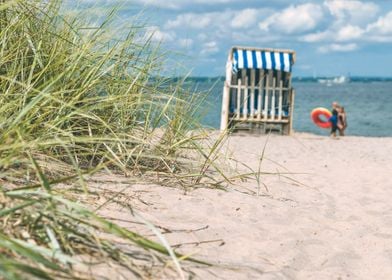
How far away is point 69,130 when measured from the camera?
3441mm

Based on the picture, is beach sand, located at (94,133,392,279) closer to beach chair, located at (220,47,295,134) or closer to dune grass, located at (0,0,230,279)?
dune grass, located at (0,0,230,279)

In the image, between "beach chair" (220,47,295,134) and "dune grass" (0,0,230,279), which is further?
"beach chair" (220,47,295,134)

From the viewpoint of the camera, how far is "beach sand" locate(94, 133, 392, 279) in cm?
286

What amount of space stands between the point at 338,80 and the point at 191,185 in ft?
573

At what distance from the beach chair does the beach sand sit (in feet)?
22.7

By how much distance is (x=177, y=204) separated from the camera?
11.7 ft

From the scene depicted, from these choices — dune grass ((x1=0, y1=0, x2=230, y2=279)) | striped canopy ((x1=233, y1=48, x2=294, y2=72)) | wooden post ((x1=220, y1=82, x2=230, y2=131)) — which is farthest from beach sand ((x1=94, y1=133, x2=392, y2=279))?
striped canopy ((x1=233, y1=48, x2=294, y2=72))

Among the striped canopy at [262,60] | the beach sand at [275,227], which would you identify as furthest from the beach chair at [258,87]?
the beach sand at [275,227]

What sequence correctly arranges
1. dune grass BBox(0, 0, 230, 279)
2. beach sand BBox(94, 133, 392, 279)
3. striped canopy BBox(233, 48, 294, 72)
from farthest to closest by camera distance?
striped canopy BBox(233, 48, 294, 72), beach sand BBox(94, 133, 392, 279), dune grass BBox(0, 0, 230, 279)

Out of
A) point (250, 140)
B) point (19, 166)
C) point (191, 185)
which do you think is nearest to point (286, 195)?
point (191, 185)

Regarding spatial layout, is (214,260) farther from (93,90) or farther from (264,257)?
(93,90)

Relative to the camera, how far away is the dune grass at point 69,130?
7.22ft

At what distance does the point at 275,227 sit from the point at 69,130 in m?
1.35

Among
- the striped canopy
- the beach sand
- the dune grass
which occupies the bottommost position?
the beach sand
